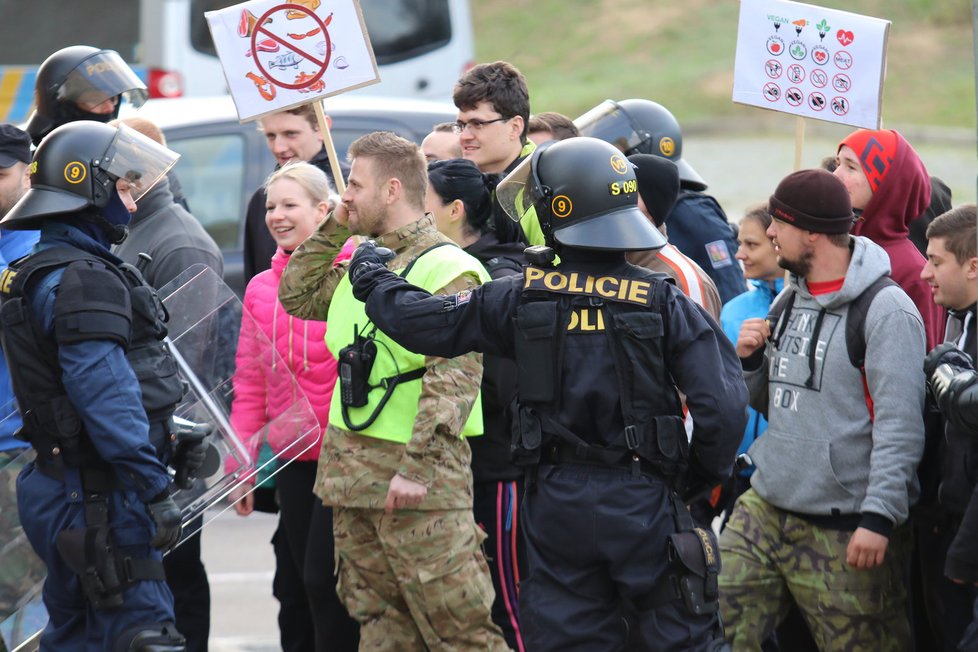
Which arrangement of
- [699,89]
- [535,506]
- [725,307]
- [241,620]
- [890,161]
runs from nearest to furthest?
[535,506], [890,161], [725,307], [241,620], [699,89]

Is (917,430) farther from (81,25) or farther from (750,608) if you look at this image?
(81,25)

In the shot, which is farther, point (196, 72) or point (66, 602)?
point (196, 72)

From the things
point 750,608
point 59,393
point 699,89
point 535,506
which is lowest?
point 699,89

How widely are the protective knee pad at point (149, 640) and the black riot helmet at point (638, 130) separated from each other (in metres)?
2.98

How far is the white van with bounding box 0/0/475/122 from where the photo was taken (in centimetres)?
1172

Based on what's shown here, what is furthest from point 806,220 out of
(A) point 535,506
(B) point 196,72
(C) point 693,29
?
(C) point 693,29

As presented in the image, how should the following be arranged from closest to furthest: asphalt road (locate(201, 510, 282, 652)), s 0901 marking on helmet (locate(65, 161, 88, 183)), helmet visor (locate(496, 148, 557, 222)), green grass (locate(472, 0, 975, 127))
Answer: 1. helmet visor (locate(496, 148, 557, 222))
2. s 0901 marking on helmet (locate(65, 161, 88, 183))
3. asphalt road (locate(201, 510, 282, 652))
4. green grass (locate(472, 0, 975, 127))

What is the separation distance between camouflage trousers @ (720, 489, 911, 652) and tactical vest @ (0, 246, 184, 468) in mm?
1994

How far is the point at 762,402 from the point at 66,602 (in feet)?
7.76

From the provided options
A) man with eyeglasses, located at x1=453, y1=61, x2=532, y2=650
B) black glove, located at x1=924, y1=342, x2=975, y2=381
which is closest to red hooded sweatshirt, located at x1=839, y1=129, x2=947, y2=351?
black glove, located at x1=924, y1=342, x2=975, y2=381

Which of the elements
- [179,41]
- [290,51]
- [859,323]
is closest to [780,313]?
[859,323]

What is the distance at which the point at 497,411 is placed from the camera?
5.03m

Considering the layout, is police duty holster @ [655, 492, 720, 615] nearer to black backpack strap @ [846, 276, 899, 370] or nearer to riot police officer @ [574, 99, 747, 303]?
black backpack strap @ [846, 276, 899, 370]

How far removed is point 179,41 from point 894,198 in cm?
794
